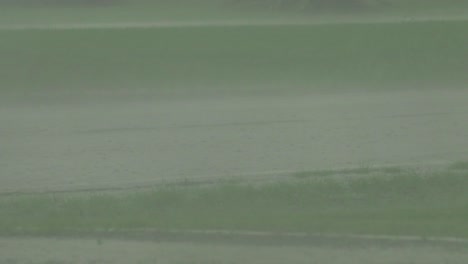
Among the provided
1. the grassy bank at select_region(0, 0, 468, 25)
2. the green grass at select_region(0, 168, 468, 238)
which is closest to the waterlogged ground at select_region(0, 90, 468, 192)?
the green grass at select_region(0, 168, 468, 238)

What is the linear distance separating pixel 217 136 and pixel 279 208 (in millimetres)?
3367

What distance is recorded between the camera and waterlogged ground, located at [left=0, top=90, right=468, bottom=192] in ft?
42.0

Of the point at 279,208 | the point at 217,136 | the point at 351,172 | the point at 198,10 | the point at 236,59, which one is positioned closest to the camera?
the point at 279,208

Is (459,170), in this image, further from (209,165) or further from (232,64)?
(232,64)

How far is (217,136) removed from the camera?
14383 mm

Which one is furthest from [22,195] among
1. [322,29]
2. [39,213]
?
[322,29]

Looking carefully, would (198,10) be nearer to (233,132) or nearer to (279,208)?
(233,132)

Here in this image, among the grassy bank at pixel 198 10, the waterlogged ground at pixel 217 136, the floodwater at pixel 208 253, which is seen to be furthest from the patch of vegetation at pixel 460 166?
the grassy bank at pixel 198 10

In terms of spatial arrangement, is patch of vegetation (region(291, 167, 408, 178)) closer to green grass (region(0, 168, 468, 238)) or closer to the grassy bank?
green grass (region(0, 168, 468, 238))

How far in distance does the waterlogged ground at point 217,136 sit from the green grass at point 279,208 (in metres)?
0.77

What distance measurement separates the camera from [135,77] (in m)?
18.4

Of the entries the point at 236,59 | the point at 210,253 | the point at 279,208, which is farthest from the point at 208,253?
the point at 236,59

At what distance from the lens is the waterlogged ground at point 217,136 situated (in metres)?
12.8

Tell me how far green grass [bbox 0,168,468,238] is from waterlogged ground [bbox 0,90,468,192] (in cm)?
77
